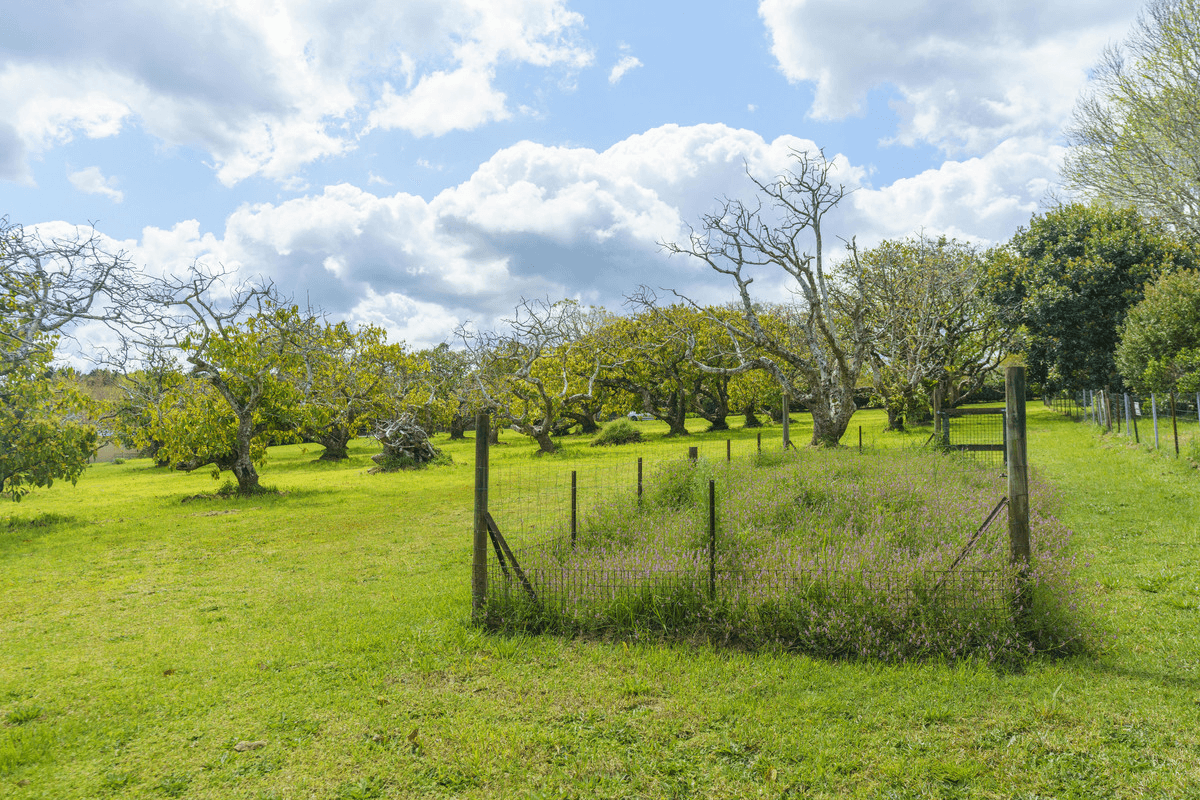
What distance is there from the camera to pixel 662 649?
5.70 meters

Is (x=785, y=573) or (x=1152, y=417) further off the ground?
(x=1152, y=417)

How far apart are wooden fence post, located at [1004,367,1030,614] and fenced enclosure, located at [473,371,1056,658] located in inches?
0.8

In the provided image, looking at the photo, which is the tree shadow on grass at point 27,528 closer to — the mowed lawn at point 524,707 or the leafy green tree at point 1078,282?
the mowed lawn at point 524,707

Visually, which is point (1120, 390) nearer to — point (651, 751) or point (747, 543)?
point (747, 543)

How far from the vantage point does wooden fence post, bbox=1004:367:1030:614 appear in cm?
569

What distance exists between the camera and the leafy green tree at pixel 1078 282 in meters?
28.7

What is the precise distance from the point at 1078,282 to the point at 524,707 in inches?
1369

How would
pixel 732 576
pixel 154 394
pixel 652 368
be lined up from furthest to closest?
pixel 652 368 → pixel 154 394 → pixel 732 576

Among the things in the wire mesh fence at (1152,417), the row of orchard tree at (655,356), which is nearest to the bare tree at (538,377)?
the row of orchard tree at (655,356)

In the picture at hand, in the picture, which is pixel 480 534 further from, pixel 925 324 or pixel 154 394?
pixel 925 324

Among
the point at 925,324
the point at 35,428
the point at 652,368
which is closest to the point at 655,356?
the point at 652,368

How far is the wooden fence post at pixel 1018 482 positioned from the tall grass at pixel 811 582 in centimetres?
12

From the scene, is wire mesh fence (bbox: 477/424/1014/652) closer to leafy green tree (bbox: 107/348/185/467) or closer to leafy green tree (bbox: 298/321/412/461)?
leafy green tree (bbox: 107/348/185/467)

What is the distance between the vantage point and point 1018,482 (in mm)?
5820
